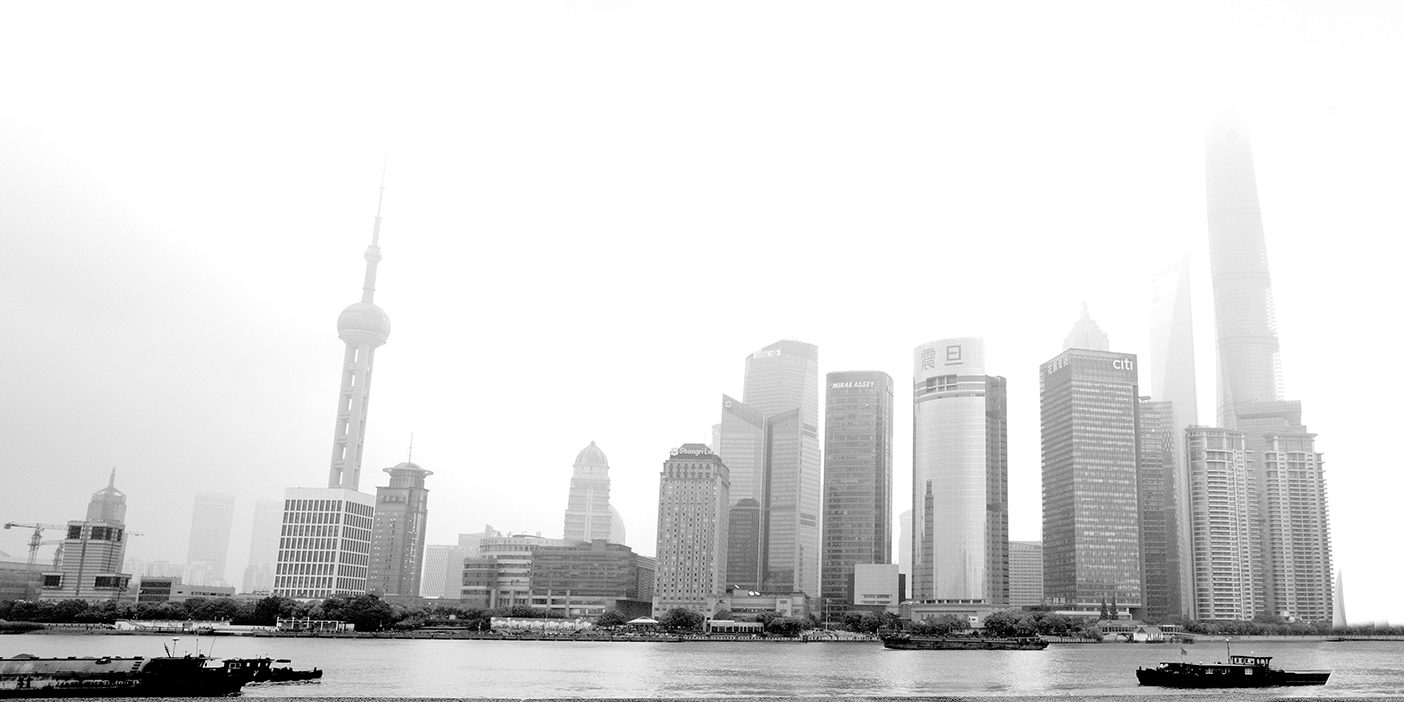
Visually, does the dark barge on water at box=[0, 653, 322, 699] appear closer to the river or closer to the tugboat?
the river

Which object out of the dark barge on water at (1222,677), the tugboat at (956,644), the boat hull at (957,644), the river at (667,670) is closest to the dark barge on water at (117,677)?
the river at (667,670)

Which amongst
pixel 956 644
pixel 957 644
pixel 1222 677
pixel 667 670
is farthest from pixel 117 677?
pixel 957 644

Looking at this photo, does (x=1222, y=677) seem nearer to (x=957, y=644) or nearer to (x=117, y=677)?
(x=117, y=677)

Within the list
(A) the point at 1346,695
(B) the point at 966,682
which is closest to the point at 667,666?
(B) the point at 966,682

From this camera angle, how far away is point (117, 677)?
6869 centimetres

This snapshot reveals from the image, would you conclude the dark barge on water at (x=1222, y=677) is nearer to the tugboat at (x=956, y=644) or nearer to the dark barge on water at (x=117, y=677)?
the dark barge on water at (x=117, y=677)

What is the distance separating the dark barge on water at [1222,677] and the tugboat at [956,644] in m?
79.3

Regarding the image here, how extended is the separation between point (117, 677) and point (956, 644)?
132 meters

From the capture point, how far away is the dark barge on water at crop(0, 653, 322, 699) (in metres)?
66.0

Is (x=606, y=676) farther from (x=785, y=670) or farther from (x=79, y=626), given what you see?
(x=79, y=626)

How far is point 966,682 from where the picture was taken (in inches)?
3501

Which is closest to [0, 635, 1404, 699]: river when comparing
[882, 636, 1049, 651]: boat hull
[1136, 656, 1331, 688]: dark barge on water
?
[1136, 656, 1331, 688]: dark barge on water

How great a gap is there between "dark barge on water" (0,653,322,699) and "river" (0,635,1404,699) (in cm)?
235

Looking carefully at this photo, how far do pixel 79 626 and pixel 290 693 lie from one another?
13239 cm
